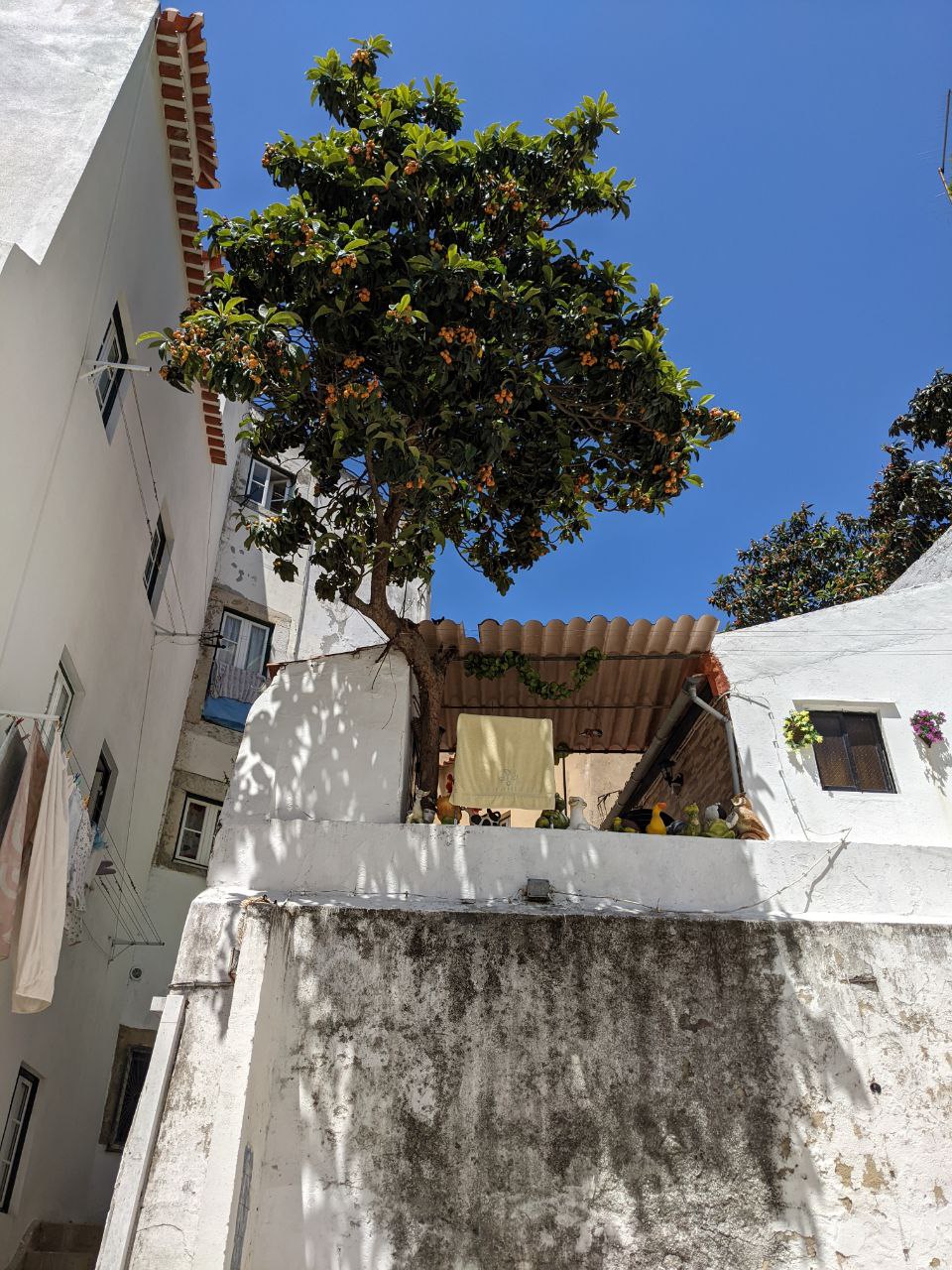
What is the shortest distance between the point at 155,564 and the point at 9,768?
5764 mm

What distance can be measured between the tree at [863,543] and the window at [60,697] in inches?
690

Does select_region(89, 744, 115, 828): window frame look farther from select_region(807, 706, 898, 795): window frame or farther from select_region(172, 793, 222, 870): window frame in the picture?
select_region(807, 706, 898, 795): window frame

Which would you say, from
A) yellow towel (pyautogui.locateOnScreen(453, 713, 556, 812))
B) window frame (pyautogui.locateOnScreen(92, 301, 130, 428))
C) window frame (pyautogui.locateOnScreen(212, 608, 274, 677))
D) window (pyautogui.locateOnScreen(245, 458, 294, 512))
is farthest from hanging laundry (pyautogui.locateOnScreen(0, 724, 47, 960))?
window (pyautogui.locateOnScreen(245, 458, 294, 512))

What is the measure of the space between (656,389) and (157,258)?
6215 mm

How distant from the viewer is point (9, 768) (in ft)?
23.9

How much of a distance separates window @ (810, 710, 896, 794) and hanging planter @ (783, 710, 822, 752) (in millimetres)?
183

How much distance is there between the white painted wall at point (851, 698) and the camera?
369 inches

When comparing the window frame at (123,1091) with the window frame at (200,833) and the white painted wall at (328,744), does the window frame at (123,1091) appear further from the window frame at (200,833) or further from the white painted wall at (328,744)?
the white painted wall at (328,744)

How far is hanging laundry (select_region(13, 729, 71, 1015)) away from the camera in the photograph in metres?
6.88

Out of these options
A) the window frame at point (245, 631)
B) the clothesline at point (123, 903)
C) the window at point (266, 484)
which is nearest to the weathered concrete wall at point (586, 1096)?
the clothesline at point (123, 903)

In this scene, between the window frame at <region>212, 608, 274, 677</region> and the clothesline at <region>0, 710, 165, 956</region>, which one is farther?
the window frame at <region>212, 608, 274, 677</region>

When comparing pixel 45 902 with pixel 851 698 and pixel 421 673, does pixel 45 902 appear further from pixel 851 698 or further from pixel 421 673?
pixel 851 698

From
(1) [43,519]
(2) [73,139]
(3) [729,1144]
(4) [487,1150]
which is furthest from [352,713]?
(2) [73,139]

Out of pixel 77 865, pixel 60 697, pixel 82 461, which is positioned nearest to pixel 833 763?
pixel 77 865
